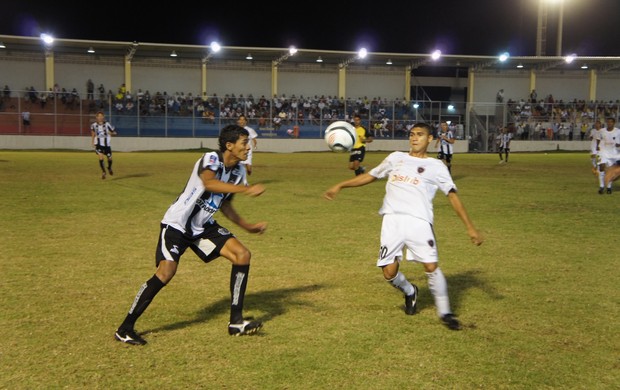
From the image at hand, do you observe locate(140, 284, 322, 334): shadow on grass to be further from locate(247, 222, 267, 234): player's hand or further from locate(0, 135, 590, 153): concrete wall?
locate(0, 135, 590, 153): concrete wall

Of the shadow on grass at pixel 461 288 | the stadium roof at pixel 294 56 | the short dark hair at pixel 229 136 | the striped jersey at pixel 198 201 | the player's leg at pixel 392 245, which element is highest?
the stadium roof at pixel 294 56

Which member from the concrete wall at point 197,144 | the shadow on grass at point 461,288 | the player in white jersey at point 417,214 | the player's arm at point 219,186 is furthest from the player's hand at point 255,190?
the concrete wall at point 197,144

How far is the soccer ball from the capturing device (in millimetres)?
12133

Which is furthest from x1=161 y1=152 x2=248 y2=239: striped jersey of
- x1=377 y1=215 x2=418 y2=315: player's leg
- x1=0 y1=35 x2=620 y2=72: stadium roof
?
x1=0 y1=35 x2=620 y2=72: stadium roof

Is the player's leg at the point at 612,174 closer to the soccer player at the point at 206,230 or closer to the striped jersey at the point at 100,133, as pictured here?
the soccer player at the point at 206,230

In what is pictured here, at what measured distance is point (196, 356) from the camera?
5.15 metres

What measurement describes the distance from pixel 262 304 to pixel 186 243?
4.73 ft

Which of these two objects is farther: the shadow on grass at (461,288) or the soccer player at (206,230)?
the shadow on grass at (461,288)

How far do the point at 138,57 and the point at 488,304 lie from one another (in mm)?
48709

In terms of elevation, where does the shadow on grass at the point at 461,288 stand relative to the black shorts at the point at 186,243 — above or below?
below

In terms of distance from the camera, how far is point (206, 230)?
5.78 m

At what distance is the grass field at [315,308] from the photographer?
4.82 meters

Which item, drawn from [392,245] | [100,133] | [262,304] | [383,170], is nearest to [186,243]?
[262,304]

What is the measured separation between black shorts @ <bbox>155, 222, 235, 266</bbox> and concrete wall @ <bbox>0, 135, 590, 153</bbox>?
39.5 metres
